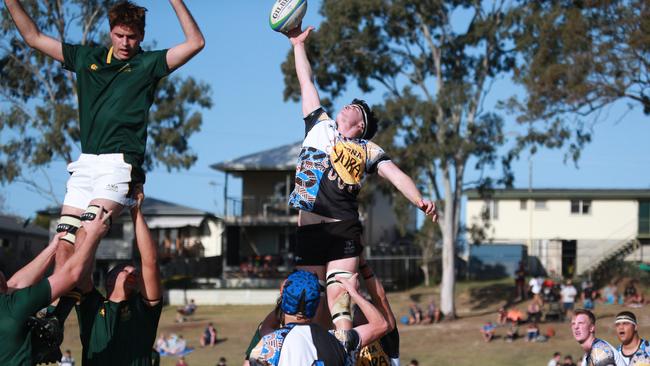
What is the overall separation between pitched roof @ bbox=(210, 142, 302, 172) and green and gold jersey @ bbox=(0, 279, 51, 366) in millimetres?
42941

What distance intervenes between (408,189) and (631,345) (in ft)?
11.5

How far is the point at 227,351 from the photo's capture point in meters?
31.4

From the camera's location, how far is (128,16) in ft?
21.6

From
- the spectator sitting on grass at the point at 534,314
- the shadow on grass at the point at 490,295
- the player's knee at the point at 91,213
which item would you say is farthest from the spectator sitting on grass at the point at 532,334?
the player's knee at the point at 91,213

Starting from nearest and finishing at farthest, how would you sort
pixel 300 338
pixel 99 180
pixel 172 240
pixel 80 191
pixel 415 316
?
pixel 300 338, pixel 99 180, pixel 80 191, pixel 415 316, pixel 172 240

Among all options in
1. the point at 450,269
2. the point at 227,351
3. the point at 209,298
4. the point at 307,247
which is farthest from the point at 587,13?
the point at 307,247

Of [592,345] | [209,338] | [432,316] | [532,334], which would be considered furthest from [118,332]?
[432,316]

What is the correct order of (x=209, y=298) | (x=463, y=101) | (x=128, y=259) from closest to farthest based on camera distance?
(x=463, y=101) < (x=209, y=298) < (x=128, y=259)

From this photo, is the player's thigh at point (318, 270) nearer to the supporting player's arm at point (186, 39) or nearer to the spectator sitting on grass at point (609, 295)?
the supporting player's arm at point (186, 39)

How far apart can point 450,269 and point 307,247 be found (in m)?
31.8

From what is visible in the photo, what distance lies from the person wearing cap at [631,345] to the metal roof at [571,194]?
46076mm

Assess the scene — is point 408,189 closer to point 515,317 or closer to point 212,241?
point 515,317

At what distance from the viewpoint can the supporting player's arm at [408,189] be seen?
7.05 metres

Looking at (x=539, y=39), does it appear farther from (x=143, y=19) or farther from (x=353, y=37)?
(x=143, y=19)
